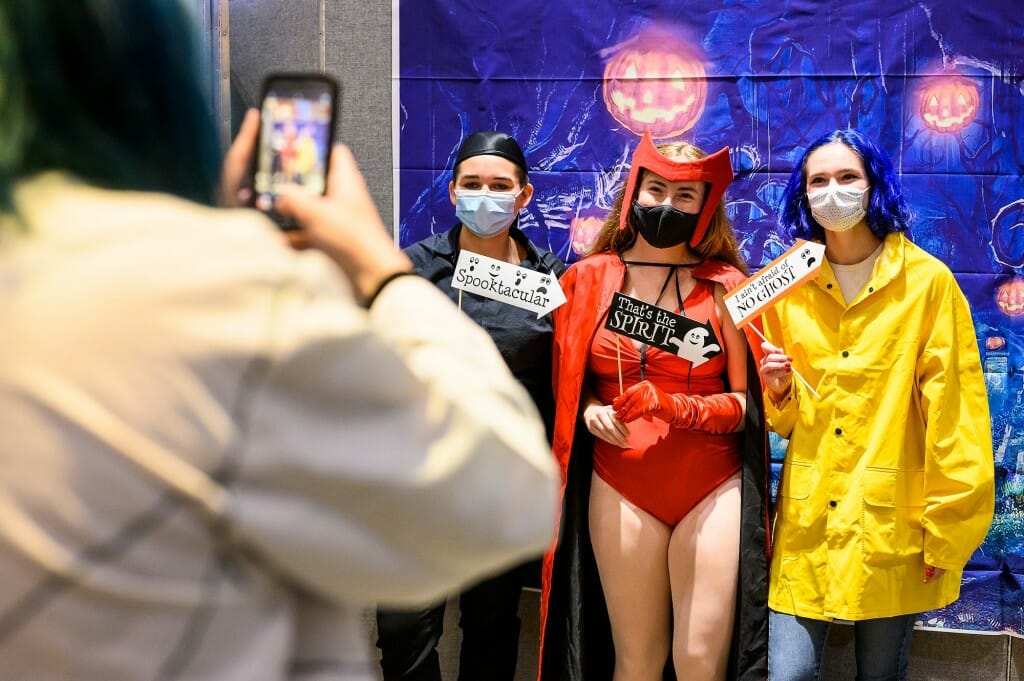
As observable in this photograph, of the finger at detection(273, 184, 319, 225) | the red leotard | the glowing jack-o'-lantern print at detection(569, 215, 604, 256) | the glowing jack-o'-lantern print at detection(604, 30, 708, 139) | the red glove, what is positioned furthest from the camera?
the glowing jack-o'-lantern print at detection(569, 215, 604, 256)

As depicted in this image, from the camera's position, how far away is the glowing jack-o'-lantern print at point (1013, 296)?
3.45m

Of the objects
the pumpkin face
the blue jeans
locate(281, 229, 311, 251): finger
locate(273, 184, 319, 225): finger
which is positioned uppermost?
locate(273, 184, 319, 225): finger

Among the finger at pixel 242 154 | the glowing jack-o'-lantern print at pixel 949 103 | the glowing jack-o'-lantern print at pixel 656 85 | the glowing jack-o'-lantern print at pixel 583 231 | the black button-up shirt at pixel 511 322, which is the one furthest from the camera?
the glowing jack-o'-lantern print at pixel 583 231

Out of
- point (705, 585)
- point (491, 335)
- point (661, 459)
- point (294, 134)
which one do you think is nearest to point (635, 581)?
point (705, 585)

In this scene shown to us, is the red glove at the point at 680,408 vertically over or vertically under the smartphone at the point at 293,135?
under

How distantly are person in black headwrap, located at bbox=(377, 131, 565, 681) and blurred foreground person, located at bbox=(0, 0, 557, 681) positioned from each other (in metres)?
2.50

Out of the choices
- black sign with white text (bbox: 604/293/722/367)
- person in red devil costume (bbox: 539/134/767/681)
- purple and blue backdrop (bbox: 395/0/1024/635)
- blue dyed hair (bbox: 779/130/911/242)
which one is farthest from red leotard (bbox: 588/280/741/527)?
purple and blue backdrop (bbox: 395/0/1024/635)

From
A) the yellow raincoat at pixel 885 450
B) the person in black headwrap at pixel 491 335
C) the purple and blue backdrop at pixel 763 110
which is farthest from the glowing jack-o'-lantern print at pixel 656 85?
the yellow raincoat at pixel 885 450

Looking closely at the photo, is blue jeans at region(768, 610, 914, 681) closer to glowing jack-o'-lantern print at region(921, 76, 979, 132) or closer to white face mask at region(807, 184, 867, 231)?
white face mask at region(807, 184, 867, 231)

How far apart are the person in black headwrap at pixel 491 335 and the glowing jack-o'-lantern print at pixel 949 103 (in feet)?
4.51

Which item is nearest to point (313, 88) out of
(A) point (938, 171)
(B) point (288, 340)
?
(B) point (288, 340)

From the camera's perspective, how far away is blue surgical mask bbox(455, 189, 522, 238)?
10.8 ft

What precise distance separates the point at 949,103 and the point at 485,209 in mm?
1636

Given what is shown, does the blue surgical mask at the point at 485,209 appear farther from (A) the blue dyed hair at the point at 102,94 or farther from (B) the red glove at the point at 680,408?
(A) the blue dyed hair at the point at 102,94
